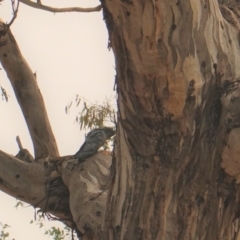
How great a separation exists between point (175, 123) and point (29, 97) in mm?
1984

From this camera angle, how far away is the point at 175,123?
2.63m

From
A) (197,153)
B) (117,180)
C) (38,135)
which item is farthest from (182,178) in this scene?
(38,135)

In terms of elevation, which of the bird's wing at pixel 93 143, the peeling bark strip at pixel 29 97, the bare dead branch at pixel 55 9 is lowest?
the bird's wing at pixel 93 143

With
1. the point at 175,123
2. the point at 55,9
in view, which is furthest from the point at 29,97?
the point at 175,123

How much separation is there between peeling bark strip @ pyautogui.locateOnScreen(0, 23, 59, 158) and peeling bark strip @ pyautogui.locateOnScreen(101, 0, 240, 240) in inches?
65.4

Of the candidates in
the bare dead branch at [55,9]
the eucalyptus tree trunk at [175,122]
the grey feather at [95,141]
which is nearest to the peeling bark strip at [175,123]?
the eucalyptus tree trunk at [175,122]

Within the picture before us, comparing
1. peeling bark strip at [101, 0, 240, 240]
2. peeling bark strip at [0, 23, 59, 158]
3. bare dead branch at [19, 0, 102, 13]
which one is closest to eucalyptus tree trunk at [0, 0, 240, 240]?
peeling bark strip at [101, 0, 240, 240]

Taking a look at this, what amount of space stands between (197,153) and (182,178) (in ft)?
0.34

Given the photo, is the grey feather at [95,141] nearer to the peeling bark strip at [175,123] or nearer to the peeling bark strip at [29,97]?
the peeling bark strip at [29,97]

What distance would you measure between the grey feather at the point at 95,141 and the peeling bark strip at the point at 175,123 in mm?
1186

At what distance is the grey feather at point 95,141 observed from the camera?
4008mm

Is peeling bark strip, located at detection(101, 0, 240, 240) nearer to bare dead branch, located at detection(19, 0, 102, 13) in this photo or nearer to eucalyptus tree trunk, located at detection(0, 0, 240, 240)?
eucalyptus tree trunk, located at detection(0, 0, 240, 240)

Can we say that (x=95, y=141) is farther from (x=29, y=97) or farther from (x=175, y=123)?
(x=175, y=123)

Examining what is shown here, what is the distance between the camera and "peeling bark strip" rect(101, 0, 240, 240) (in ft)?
8.09
